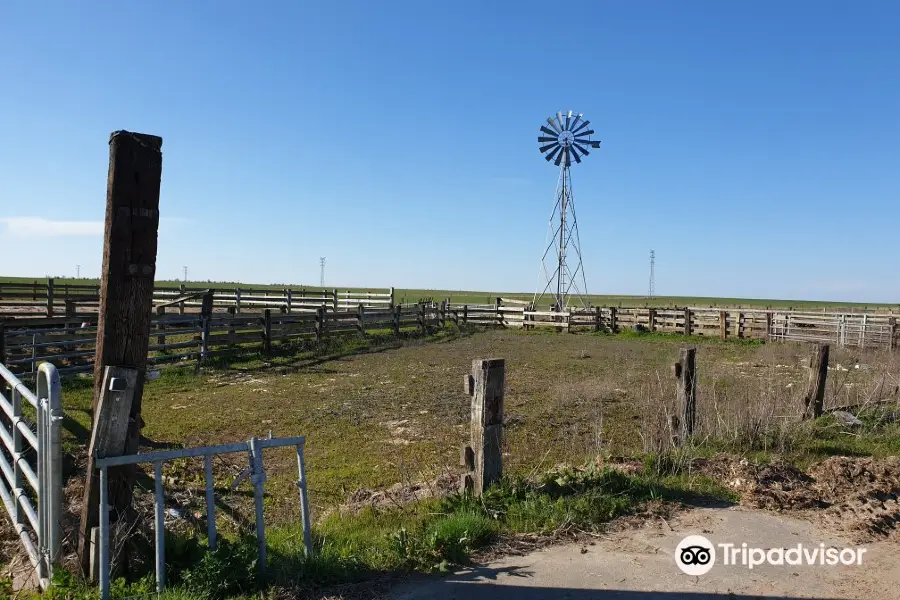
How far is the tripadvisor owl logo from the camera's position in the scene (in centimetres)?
408

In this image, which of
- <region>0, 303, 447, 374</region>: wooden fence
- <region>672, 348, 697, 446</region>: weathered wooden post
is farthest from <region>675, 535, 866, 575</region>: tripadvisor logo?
<region>0, 303, 447, 374</region>: wooden fence

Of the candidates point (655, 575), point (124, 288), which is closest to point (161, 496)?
point (124, 288)

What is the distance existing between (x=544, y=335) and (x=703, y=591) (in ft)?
79.7

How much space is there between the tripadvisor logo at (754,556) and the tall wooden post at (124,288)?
3.57m

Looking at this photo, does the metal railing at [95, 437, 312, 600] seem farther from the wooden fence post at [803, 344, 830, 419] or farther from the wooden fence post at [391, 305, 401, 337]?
the wooden fence post at [391, 305, 401, 337]

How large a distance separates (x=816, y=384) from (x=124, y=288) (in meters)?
8.76

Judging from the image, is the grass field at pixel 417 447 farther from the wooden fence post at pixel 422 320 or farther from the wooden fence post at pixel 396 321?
the wooden fence post at pixel 422 320

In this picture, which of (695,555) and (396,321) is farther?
(396,321)

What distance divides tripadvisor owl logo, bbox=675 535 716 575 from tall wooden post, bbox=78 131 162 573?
355 centimetres

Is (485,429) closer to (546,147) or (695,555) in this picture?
(695,555)

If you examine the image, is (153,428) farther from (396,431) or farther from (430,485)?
(430,485)

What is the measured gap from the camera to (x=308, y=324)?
2077 centimetres

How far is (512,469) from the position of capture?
22.9 feet

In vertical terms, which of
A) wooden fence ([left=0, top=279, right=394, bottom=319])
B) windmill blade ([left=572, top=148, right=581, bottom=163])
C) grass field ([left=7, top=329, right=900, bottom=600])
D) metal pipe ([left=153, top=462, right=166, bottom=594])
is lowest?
grass field ([left=7, top=329, right=900, bottom=600])
